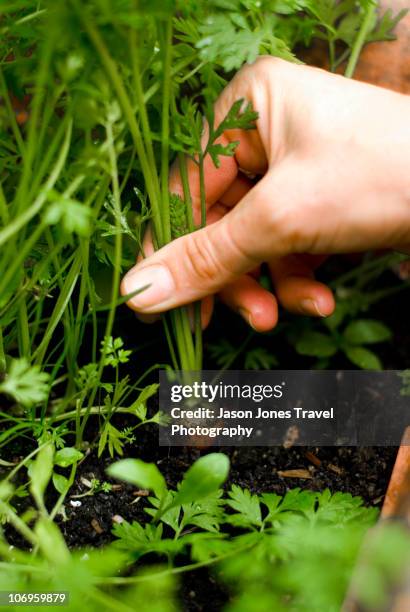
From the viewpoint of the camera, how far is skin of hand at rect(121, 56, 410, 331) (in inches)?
39.1

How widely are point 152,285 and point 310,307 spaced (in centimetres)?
40

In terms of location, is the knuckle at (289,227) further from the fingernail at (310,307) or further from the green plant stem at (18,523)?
the green plant stem at (18,523)

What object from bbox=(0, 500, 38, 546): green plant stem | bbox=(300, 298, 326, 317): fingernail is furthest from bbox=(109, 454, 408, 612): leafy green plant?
bbox=(300, 298, 326, 317): fingernail

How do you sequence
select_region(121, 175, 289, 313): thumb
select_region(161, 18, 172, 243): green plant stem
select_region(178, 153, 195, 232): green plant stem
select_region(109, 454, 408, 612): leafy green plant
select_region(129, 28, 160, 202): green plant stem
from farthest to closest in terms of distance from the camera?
select_region(178, 153, 195, 232): green plant stem < select_region(121, 175, 289, 313): thumb < select_region(161, 18, 172, 243): green plant stem < select_region(129, 28, 160, 202): green plant stem < select_region(109, 454, 408, 612): leafy green plant

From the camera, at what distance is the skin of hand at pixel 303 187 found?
39.1 inches

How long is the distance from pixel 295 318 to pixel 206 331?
22 cm

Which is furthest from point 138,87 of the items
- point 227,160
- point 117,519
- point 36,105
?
point 117,519

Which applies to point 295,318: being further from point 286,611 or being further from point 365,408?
point 286,611

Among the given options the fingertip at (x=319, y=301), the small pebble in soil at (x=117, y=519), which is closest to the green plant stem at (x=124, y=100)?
the fingertip at (x=319, y=301)

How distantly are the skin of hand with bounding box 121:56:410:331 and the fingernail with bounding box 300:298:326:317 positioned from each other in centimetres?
24

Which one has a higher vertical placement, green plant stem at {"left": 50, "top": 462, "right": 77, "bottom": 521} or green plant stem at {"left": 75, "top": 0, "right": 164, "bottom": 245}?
green plant stem at {"left": 75, "top": 0, "right": 164, "bottom": 245}

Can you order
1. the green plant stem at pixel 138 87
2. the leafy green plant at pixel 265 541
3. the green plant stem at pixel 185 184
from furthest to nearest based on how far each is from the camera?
1. the green plant stem at pixel 185 184
2. the green plant stem at pixel 138 87
3. the leafy green plant at pixel 265 541

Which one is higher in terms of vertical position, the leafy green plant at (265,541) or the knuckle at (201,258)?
the knuckle at (201,258)

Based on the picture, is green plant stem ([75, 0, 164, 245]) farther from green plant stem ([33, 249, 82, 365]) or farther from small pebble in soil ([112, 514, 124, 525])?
small pebble in soil ([112, 514, 124, 525])
